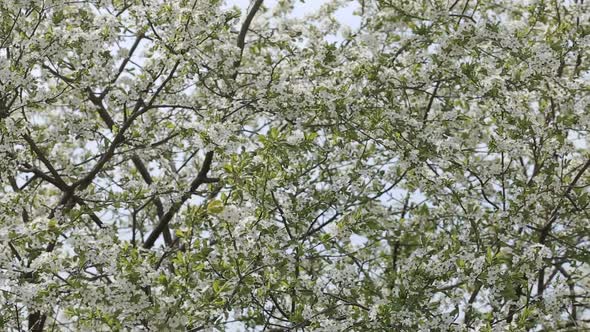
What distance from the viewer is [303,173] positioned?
5.97 metres

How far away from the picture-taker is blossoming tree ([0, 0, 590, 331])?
5.06 metres

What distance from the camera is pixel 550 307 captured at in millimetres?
5414

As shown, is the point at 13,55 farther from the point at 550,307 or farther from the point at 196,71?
the point at 550,307

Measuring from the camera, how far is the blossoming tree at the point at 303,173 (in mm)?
5059

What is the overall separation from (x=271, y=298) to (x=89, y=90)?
10.4 ft

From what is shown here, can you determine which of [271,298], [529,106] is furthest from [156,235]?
[529,106]

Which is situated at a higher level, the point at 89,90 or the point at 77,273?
the point at 89,90

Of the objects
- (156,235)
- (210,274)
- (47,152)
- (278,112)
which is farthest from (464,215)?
(47,152)

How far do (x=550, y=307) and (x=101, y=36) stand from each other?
4198 mm

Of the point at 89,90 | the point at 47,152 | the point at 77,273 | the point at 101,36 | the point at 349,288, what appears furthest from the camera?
the point at 47,152

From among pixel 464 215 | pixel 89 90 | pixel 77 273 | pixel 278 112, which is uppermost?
pixel 89 90

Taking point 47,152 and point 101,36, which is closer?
point 101,36

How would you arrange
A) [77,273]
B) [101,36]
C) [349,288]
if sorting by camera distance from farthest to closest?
[101,36], [349,288], [77,273]

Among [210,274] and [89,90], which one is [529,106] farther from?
[89,90]
